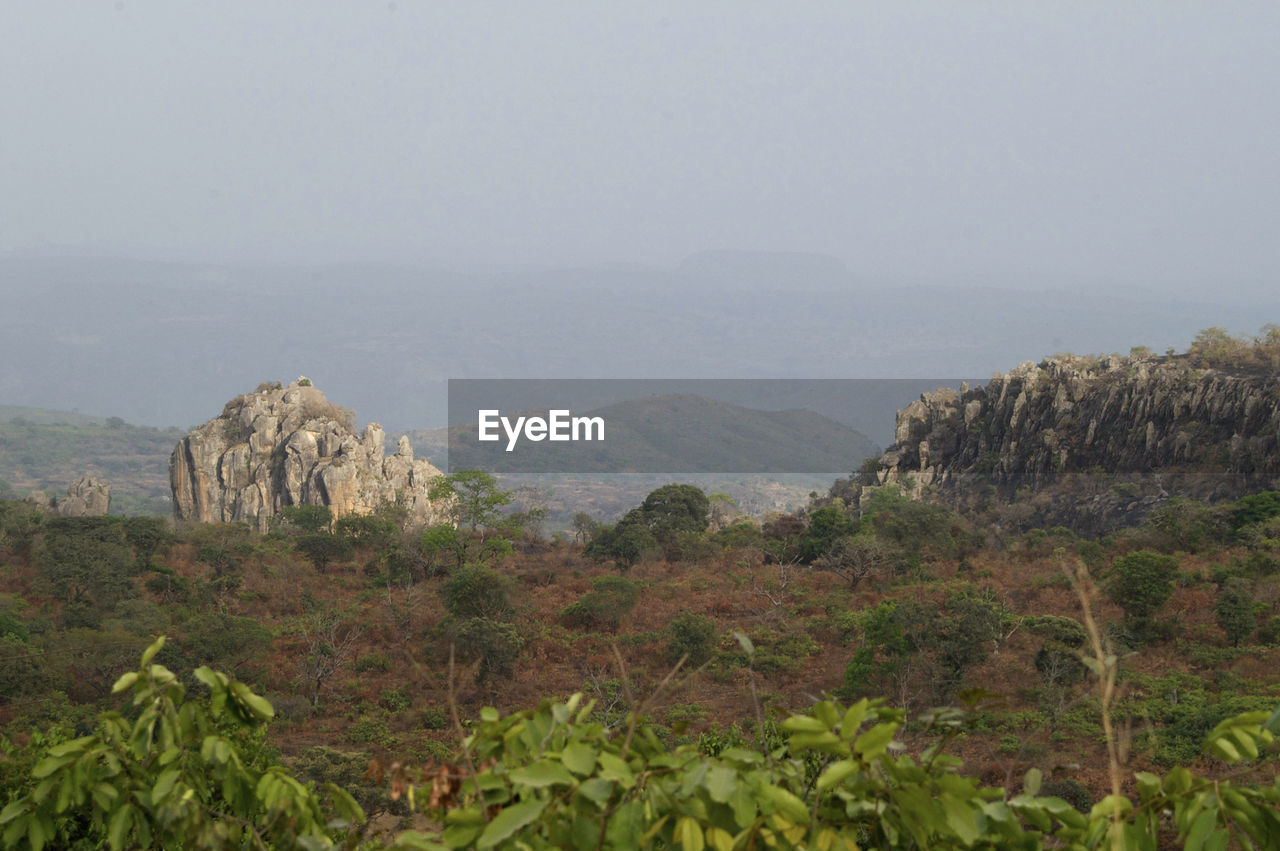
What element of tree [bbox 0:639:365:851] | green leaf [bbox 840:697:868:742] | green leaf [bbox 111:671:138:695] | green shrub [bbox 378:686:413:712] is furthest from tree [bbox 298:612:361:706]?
green leaf [bbox 840:697:868:742]

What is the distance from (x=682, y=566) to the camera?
132 ft

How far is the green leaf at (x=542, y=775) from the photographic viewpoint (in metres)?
2.71

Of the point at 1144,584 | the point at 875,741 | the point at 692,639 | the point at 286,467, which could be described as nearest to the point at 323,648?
the point at 692,639

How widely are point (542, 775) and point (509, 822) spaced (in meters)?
0.17

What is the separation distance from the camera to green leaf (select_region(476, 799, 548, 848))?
2.61 metres

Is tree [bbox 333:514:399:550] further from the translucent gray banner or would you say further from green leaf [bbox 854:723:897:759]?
the translucent gray banner

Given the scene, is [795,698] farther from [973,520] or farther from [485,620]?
[973,520]

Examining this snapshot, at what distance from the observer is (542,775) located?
277 centimetres

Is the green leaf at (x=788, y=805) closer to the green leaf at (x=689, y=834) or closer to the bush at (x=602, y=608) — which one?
the green leaf at (x=689, y=834)

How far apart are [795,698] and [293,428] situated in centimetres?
5325

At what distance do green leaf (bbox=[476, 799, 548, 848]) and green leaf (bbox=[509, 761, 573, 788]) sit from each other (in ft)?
0.19

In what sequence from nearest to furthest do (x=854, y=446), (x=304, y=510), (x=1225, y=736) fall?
(x=1225, y=736) → (x=304, y=510) → (x=854, y=446)

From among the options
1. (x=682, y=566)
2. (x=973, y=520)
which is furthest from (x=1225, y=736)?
(x=973, y=520)

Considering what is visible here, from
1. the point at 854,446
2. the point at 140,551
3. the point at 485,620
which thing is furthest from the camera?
the point at 854,446
